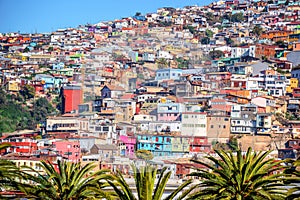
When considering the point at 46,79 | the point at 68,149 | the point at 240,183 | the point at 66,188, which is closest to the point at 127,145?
the point at 68,149

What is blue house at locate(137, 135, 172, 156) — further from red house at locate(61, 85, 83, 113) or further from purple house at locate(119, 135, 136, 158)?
red house at locate(61, 85, 83, 113)

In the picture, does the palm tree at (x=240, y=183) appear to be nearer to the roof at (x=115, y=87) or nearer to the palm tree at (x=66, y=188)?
the palm tree at (x=66, y=188)

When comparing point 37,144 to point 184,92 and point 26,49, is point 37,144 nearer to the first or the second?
point 184,92

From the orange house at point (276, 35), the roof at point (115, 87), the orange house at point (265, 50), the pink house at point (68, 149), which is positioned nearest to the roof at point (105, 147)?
the pink house at point (68, 149)

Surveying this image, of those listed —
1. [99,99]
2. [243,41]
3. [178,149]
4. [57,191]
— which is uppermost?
[243,41]

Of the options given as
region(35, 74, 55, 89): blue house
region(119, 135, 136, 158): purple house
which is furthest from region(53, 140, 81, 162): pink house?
region(35, 74, 55, 89): blue house

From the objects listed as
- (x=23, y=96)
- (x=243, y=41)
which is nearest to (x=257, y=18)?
(x=243, y=41)

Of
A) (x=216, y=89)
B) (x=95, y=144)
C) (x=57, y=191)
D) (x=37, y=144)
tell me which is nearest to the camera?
(x=57, y=191)
